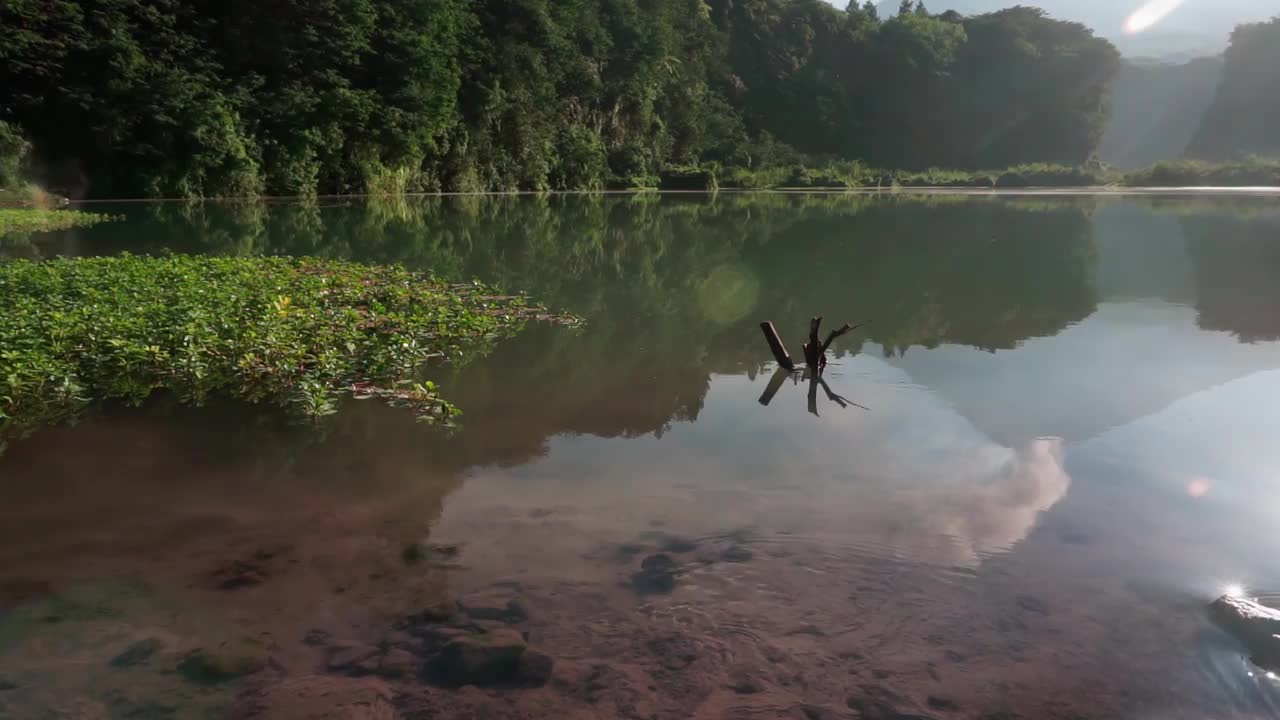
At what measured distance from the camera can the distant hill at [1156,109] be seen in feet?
373

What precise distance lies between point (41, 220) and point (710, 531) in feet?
70.1

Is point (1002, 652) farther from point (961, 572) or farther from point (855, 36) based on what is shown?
point (855, 36)

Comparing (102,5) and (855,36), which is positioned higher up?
(855,36)

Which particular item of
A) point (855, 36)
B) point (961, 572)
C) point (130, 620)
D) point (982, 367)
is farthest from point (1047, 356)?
point (855, 36)

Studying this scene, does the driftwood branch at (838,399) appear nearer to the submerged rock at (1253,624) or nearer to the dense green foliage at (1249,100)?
the submerged rock at (1253,624)

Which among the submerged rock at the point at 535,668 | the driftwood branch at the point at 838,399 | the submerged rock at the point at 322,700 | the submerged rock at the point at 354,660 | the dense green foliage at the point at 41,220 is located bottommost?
the submerged rock at the point at 322,700

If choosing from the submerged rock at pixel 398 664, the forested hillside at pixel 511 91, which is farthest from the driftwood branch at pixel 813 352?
the forested hillside at pixel 511 91

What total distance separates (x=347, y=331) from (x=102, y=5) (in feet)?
86.0

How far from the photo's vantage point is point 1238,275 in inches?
533

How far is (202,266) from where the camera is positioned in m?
10.0

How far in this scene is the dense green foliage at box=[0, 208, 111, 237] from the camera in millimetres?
18297

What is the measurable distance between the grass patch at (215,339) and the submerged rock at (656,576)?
2475mm

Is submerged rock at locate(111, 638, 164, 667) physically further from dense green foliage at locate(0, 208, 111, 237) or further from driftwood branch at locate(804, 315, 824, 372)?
dense green foliage at locate(0, 208, 111, 237)

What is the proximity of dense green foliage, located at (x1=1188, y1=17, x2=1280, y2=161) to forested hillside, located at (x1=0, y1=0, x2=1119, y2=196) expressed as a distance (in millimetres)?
16431
